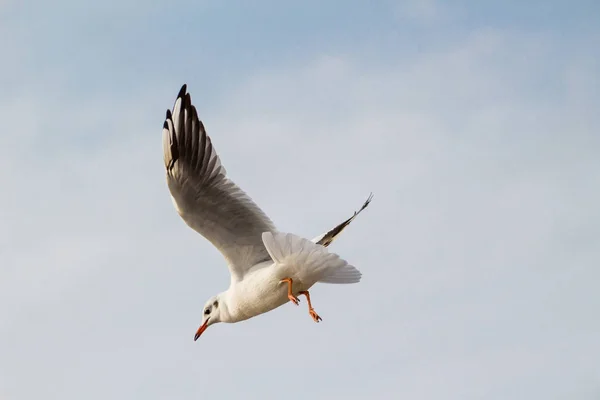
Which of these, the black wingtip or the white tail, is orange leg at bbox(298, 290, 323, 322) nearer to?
the white tail

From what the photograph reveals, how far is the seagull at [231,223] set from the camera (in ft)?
33.9

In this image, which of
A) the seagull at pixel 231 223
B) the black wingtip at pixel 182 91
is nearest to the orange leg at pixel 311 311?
the seagull at pixel 231 223

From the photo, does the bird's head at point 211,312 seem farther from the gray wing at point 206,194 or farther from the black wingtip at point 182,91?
the black wingtip at point 182,91

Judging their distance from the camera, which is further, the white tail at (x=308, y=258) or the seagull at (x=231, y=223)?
the seagull at (x=231, y=223)

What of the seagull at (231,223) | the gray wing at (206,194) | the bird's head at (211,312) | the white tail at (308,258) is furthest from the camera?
the bird's head at (211,312)

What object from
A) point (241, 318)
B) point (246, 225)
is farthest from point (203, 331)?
point (246, 225)

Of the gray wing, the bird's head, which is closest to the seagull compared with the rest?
the gray wing

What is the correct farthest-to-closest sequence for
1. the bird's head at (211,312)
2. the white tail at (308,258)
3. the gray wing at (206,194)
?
the bird's head at (211,312) → the gray wing at (206,194) → the white tail at (308,258)

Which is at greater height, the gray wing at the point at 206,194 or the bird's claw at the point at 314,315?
the gray wing at the point at 206,194

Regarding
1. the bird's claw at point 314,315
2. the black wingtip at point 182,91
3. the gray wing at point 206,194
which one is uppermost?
the black wingtip at point 182,91

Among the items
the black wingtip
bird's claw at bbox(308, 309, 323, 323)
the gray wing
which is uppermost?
the black wingtip

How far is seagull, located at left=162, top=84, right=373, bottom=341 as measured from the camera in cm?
1034

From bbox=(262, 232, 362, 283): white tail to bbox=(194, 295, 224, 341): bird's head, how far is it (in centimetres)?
133

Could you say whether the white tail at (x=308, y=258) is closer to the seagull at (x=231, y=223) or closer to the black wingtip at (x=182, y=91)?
the seagull at (x=231, y=223)
